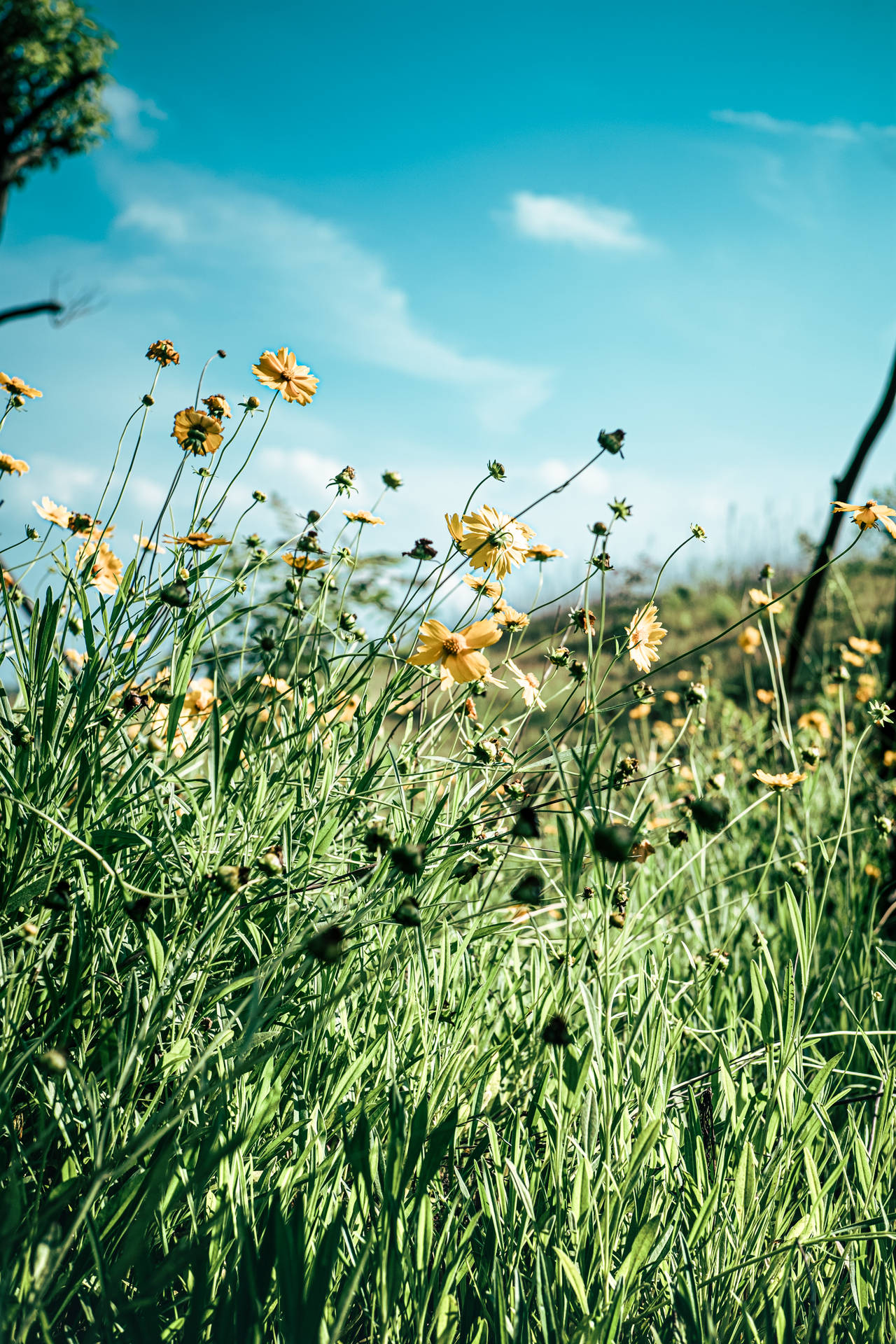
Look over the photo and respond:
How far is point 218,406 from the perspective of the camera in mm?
1313

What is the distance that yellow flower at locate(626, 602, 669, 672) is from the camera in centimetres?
120

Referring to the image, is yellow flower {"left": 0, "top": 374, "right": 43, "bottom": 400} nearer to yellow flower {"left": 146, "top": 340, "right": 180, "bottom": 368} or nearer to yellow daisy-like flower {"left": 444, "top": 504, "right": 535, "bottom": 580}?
yellow flower {"left": 146, "top": 340, "right": 180, "bottom": 368}

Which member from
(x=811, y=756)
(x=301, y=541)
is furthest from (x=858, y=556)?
(x=301, y=541)

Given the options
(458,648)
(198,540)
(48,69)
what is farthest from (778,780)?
(48,69)

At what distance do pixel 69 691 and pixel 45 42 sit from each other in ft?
38.0

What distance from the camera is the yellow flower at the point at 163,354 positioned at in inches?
54.6

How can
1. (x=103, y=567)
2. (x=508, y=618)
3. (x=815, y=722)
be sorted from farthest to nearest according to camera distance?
(x=815, y=722) → (x=103, y=567) → (x=508, y=618)

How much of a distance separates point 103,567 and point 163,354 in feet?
1.38

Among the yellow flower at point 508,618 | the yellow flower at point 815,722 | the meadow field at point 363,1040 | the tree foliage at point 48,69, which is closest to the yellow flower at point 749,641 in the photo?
the yellow flower at point 815,722

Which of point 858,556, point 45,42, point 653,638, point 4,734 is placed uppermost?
point 45,42

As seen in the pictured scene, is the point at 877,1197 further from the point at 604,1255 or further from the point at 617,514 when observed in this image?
the point at 617,514

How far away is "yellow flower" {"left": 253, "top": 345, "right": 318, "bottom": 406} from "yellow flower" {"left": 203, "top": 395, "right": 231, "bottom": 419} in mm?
79

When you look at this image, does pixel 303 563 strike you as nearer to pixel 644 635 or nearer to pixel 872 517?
pixel 644 635

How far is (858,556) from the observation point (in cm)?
1023
